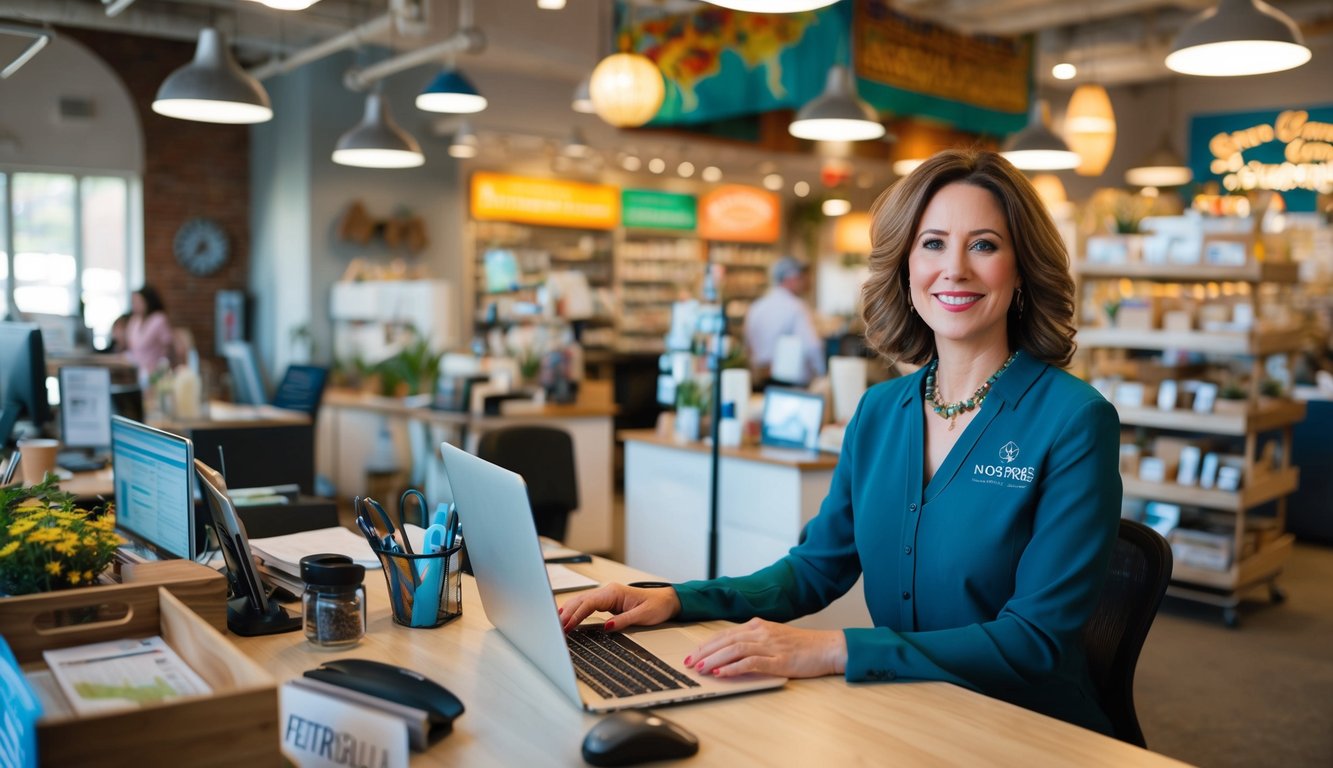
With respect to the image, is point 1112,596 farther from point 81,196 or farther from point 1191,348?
point 81,196

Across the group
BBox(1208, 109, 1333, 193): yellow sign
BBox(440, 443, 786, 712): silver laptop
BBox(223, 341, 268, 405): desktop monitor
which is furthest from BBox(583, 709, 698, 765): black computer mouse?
BBox(1208, 109, 1333, 193): yellow sign

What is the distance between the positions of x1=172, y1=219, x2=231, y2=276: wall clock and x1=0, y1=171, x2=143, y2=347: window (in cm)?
40

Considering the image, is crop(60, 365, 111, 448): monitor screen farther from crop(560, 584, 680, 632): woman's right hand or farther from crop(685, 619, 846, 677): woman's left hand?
crop(685, 619, 846, 677): woman's left hand

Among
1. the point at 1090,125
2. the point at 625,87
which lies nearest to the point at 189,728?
the point at 625,87

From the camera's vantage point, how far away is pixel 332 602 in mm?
1816

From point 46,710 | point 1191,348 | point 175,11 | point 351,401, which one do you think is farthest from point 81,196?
point 46,710

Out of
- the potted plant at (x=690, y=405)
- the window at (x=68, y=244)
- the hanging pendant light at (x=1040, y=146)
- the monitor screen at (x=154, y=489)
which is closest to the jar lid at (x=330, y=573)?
the monitor screen at (x=154, y=489)

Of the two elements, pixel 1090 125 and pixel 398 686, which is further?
pixel 1090 125

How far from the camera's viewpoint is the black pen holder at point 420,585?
1.94 metres

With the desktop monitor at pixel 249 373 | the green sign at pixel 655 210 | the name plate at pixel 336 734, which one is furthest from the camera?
the green sign at pixel 655 210

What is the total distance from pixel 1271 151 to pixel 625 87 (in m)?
10.5

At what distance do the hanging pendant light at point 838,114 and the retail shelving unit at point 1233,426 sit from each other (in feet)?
4.65

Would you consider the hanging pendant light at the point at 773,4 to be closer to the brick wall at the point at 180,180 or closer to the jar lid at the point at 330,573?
the jar lid at the point at 330,573

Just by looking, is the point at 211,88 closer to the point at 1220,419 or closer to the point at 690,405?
the point at 690,405
